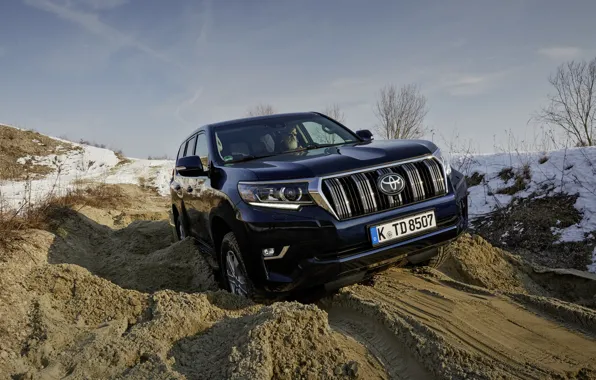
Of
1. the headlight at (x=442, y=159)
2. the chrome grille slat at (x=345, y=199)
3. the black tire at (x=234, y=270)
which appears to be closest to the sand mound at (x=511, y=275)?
the headlight at (x=442, y=159)

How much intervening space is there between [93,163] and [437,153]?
20288 millimetres

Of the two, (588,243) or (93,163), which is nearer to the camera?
(588,243)

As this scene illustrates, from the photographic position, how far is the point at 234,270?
376 cm

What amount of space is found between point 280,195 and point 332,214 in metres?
0.40

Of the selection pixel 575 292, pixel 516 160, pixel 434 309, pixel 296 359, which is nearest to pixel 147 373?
pixel 296 359

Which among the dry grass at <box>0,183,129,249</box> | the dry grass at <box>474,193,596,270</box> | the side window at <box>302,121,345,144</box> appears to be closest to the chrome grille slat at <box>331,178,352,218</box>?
the side window at <box>302,121,345,144</box>

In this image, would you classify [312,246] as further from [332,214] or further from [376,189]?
[376,189]

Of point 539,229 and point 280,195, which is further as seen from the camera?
point 539,229

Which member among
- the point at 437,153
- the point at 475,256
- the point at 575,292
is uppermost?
the point at 437,153

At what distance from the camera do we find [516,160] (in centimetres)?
857

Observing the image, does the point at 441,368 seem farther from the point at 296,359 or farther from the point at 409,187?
the point at 409,187

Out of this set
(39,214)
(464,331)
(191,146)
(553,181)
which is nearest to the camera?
(464,331)

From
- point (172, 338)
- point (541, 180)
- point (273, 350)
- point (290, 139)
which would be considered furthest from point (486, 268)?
point (541, 180)

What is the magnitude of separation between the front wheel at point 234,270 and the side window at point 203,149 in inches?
39.5
